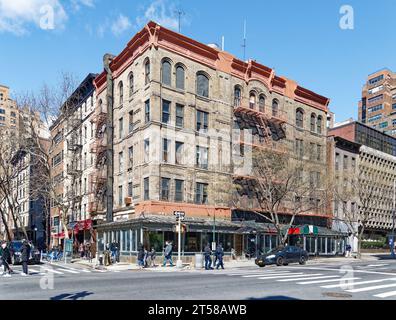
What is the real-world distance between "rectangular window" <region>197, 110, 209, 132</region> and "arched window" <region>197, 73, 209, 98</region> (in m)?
1.71

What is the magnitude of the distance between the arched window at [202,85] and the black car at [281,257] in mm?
15612

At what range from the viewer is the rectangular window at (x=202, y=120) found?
37.6 m

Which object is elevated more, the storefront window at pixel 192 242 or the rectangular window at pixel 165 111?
the rectangular window at pixel 165 111

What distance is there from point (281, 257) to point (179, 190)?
1028 cm

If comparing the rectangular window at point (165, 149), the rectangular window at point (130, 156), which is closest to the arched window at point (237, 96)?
the rectangular window at point (165, 149)

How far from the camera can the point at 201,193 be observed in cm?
3700

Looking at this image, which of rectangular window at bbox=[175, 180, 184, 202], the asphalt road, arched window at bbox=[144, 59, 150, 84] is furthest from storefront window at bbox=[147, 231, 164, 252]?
the asphalt road

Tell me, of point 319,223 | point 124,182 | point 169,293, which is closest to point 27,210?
point 124,182

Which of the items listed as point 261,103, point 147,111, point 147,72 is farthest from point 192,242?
point 261,103

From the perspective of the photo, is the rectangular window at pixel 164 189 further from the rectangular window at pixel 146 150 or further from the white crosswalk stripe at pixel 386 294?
the white crosswalk stripe at pixel 386 294

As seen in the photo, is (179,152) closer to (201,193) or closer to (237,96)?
(201,193)
